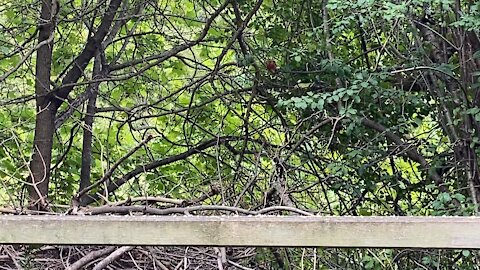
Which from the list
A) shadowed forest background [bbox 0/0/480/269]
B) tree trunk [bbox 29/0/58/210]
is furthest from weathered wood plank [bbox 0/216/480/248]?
tree trunk [bbox 29/0/58/210]

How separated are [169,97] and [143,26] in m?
0.59

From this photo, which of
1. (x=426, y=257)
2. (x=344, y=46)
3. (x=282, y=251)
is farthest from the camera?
(x=344, y=46)

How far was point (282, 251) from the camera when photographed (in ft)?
8.94

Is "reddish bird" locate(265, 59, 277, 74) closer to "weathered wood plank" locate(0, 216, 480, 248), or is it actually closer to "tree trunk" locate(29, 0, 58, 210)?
"tree trunk" locate(29, 0, 58, 210)

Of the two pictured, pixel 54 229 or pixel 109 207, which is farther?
pixel 109 207

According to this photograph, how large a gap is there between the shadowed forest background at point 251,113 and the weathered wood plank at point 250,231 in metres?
0.64

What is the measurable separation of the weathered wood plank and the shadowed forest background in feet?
2.09

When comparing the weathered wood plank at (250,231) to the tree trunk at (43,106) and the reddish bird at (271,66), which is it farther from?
the reddish bird at (271,66)

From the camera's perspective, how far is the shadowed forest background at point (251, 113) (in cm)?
287

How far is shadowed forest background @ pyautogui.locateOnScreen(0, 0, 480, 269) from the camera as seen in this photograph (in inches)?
113

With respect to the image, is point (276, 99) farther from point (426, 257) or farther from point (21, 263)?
point (21, 263)

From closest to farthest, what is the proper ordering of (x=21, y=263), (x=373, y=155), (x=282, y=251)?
(x=21, y=263) < (x=282, y=251) < (x=373, y=155)

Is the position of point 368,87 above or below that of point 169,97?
below

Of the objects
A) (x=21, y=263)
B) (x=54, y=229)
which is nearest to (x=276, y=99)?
(x=21, y=263)
